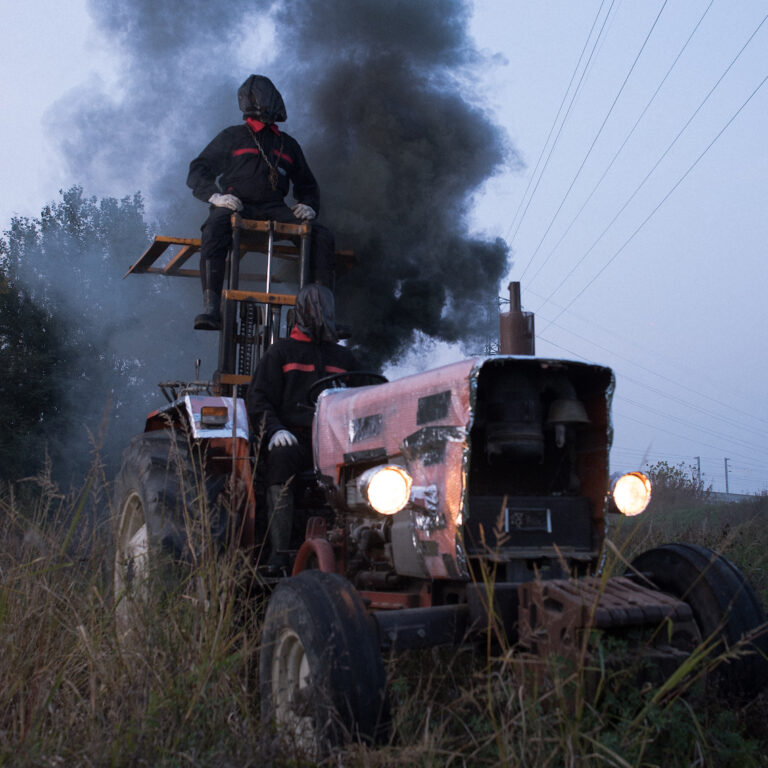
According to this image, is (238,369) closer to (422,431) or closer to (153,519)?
(153,519)

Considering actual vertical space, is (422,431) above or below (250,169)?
below

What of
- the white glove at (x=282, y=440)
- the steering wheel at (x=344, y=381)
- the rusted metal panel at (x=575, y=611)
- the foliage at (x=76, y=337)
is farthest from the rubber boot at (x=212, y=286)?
the foliage at (x=76, y=337)

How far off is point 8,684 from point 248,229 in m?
3.91

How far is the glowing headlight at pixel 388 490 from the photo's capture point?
264 cm

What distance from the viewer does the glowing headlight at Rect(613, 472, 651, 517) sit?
9.68 ft

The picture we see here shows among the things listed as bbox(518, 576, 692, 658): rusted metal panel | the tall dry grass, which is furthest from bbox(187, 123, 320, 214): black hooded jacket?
bbox(518, 576, 692, 658): rusted metal panel

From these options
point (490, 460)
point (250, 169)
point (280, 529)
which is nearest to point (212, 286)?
point (250, 169)

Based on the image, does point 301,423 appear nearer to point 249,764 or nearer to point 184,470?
point 184,470

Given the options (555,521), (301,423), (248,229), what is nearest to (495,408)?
(555,521)

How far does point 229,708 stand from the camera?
243 cm

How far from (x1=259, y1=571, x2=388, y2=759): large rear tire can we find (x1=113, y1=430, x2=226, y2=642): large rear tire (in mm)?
507

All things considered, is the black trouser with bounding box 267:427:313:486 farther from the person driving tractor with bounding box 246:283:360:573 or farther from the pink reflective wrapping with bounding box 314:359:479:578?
the pink reflective wrapping with bounding box 314:359:479:578

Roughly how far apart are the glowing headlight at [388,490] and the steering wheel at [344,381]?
1127 millimetres

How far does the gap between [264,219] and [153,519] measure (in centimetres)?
319
